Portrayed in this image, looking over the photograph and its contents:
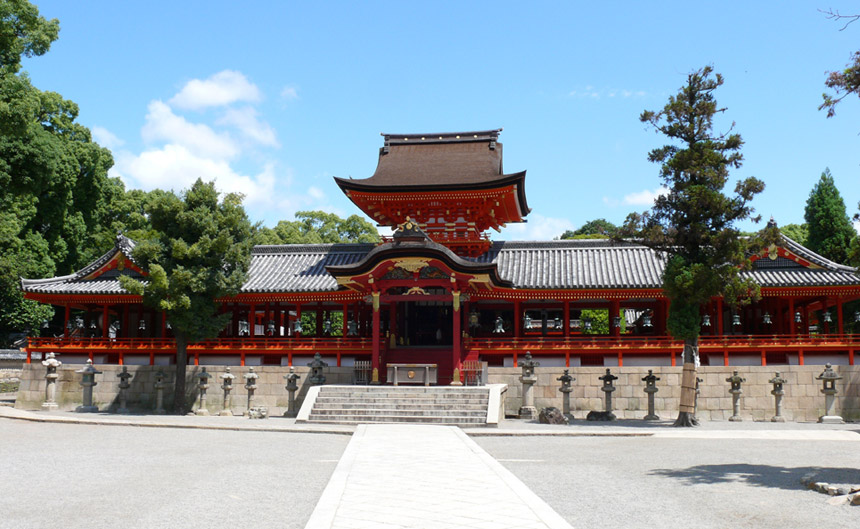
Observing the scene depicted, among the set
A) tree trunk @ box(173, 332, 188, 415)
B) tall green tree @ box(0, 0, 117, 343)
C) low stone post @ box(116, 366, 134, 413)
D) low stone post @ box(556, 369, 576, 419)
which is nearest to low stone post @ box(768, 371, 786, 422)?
low stone post @ box(556, 369, 576, 419)

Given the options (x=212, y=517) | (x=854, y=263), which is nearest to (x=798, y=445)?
(x=854, y=263)

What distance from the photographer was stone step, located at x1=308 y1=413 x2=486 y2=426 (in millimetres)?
21750

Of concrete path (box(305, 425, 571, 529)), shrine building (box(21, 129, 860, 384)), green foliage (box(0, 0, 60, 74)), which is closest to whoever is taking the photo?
concrete path (box(305, 425, 571, 529))

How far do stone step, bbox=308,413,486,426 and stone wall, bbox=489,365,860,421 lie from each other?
520 cm

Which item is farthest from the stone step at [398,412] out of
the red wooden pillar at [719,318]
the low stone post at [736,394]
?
the red wooden pillar at [719,318]

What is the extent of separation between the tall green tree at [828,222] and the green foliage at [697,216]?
22.7 metres

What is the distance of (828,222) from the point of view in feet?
139

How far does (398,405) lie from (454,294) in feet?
17.3

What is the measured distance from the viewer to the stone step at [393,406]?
896 inches

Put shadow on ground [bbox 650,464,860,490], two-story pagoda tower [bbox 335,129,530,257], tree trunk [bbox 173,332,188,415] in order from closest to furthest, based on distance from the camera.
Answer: shadow on ground [bbox 650,464,860,490] → tree trunk [bbox 173,332,188,415] → two-story pagoda tower [bbox 335,129,530,257]

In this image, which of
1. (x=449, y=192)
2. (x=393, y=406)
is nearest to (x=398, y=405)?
(x=393, y=406)

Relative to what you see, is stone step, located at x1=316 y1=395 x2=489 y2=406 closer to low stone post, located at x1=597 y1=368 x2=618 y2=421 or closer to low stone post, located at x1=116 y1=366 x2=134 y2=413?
low stone post, located at x1=597 y1=368 x2=618 y2=421

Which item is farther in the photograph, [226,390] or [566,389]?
[226,390]

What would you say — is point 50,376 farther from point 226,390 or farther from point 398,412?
point 398,412
